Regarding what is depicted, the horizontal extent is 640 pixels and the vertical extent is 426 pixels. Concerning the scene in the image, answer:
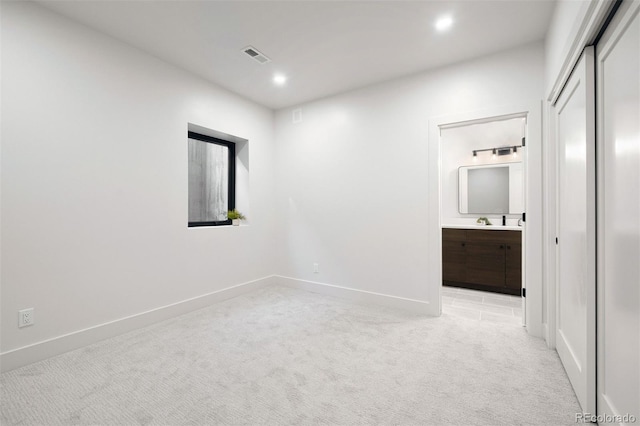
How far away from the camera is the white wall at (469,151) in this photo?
446 centimetres

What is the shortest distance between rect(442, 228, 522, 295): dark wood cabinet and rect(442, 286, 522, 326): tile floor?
0.14 m

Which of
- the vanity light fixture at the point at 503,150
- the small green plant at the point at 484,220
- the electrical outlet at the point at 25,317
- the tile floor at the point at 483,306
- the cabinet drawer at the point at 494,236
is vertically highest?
the vanity light fixture at the point at 503,150

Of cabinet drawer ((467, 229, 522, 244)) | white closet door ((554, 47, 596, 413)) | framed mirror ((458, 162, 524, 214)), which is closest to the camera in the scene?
white closet door ((554, 47, 596, 413))

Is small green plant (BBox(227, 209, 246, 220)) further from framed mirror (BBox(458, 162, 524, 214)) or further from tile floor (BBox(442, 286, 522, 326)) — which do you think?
framed mirror (BBox(458, 162, 524, 214))

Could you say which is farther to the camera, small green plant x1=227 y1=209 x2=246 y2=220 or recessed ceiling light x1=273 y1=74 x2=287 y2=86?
small green plant x1=227 y1=209 x2=246 y2=220

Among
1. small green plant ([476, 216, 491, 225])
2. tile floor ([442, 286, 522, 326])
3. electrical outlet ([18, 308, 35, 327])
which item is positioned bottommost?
tile floor ([442, 286, 522, 326])

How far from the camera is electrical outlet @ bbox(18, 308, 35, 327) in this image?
82.0 inches

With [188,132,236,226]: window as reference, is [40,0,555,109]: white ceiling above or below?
above

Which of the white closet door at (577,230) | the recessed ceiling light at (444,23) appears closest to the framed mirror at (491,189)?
the white closet door at (577,230)

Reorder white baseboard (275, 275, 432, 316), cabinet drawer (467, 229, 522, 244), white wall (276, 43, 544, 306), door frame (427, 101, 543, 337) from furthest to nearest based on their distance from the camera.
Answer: cabinet drawer (467, 229, 522, 244) < white baseboard (275, 275, 432, 316) < white wall (276, 43, 544, 306) < door frame (427, 101, 543, 337)

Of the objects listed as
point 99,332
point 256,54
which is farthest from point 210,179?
point 99,332

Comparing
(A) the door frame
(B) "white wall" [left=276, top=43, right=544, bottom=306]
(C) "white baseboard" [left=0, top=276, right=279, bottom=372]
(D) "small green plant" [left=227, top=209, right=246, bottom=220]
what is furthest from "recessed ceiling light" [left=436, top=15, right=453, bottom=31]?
(C) "white baseboard" [left=0, top=276, right=279, bottom=372]

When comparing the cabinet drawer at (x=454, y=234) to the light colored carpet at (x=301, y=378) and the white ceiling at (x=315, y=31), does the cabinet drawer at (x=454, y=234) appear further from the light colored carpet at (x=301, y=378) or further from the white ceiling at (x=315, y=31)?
the white ceiling at (x=315, y=31)

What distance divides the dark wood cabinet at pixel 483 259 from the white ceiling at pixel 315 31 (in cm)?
227
